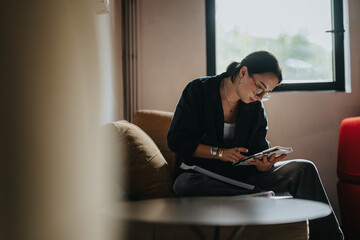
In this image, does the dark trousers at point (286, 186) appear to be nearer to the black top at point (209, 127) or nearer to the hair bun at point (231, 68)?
the black top at point (209, 127)

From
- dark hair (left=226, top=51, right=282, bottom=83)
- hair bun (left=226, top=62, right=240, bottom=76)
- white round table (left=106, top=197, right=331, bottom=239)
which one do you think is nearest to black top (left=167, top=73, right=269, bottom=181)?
hair bun (left=226, top=62, right=240, bottom=76)

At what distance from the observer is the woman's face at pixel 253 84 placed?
1666mm

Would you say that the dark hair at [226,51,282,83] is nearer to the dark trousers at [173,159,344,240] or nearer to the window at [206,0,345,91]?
the dark trousers at [173,159,344,240]

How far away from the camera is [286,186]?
1.64m

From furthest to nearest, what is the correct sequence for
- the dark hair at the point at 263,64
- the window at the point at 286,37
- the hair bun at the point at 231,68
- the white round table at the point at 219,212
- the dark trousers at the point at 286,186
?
the window at the point at 286,37
the hair bun at the point at 231,68
the dark hair at the point at 263,64
the dark trousers at the point at 286,186
the white round table at the point at 219,212

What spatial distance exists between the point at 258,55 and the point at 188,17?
1.14 meters

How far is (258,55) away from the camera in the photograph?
1.69m

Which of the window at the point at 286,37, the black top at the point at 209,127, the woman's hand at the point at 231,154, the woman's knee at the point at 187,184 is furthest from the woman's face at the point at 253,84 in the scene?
the window at the point at 286,37

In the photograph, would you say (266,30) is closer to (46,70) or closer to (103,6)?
(103,6)

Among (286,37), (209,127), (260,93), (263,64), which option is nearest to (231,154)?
(209,127)

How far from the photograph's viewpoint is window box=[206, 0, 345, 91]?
2705mm

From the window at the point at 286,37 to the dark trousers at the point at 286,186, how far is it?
45.8 inches

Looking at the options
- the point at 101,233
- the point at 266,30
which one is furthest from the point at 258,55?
the point at 266,30

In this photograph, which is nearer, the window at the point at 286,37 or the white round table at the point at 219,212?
the white round table at the point at 219,212
